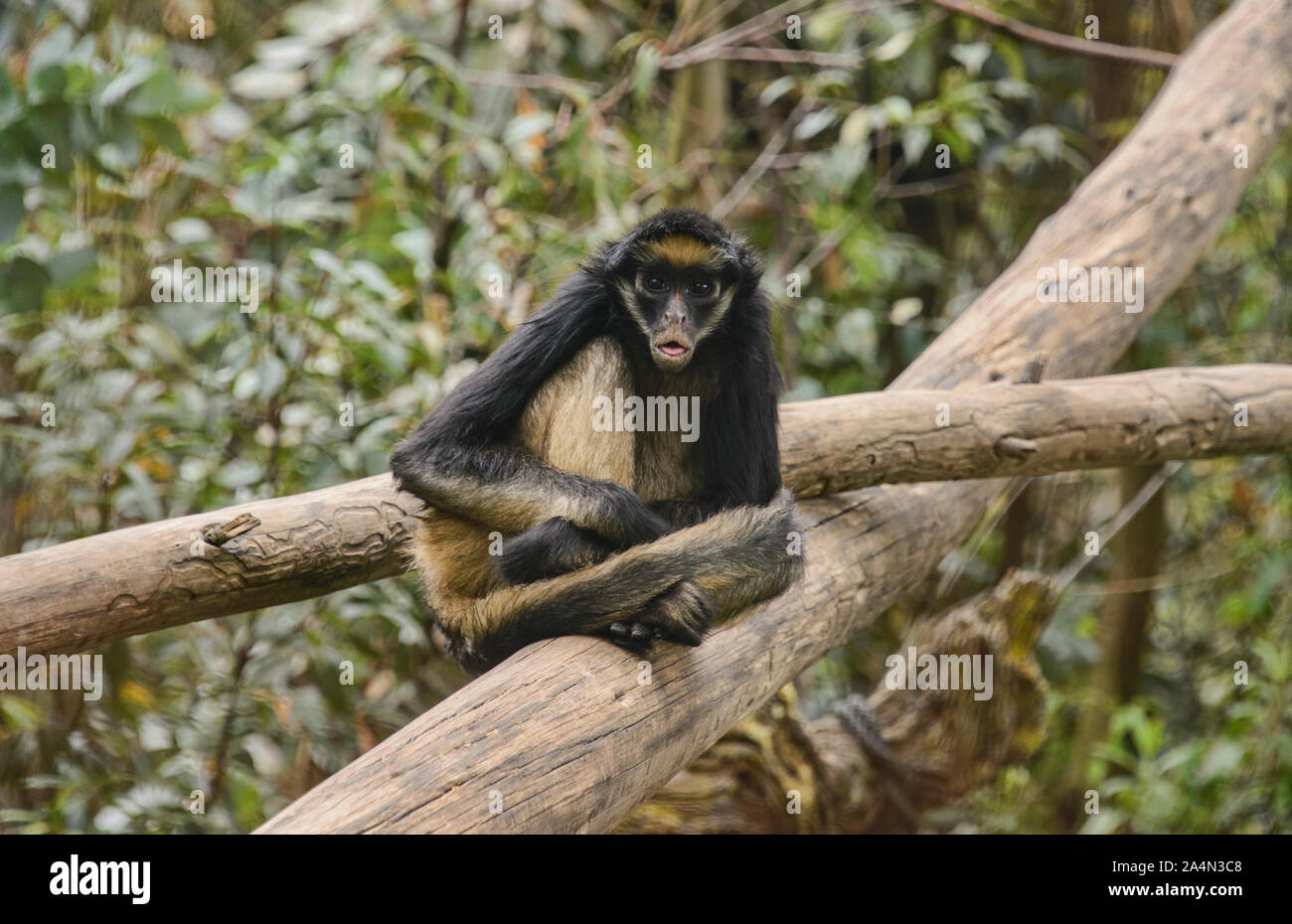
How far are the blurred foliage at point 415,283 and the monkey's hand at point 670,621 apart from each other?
2.40m

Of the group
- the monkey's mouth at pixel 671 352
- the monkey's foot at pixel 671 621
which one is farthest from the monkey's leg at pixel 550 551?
the monkey's mouth at pixel 671 352

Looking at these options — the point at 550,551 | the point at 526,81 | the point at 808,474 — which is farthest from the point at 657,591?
the point at 526,81

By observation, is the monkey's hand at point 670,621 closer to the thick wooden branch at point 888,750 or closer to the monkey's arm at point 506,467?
the monkey's arm at point 506,467

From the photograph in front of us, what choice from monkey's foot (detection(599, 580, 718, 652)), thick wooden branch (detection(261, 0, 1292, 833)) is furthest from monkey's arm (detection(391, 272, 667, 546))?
thick wooden branch (detection(261, 0, 1292, 833))

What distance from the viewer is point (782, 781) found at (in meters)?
4.93

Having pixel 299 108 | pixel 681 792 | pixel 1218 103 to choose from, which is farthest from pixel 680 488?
pixel 1218 103

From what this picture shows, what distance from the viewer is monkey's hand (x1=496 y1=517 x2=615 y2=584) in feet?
10.3

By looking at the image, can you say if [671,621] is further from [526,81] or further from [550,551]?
[526,81]

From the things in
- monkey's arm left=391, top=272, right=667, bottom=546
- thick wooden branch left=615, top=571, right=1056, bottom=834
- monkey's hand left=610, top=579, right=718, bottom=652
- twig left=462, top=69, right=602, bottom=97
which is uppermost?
twig left=462, top=69, right=602, bottom=97

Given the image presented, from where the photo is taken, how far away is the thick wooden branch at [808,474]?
3057mm

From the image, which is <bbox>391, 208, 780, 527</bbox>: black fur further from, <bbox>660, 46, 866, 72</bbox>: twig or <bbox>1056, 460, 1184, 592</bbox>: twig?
<bbox>1056, 460, 1184, 592</bbox>: twig

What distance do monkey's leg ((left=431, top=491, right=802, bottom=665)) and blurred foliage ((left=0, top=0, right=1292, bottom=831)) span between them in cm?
206

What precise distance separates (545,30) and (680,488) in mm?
4763

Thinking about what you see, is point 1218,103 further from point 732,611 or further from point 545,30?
point 732,611
